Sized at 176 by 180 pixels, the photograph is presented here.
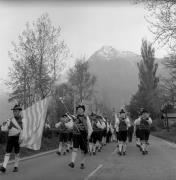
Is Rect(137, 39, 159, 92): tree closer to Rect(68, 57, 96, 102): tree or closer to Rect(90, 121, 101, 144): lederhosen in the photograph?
Rect(68, 57, 96, 102): tree

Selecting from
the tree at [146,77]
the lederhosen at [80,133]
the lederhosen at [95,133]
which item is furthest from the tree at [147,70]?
the lederhosen at [80,133]

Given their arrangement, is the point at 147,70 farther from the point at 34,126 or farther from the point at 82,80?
the point at 34,126

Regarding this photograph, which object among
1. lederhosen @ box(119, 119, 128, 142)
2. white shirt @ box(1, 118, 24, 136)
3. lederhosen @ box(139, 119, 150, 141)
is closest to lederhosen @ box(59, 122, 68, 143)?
lederhosen @ box(119, 119, 128, 142)

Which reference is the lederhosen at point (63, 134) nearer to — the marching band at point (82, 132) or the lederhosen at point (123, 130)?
the marching band at point (82, 132)

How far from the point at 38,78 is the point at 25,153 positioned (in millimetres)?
10791

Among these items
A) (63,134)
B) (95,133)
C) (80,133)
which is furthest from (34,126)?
(95,133)

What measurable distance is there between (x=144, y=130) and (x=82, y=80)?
36.7 metres

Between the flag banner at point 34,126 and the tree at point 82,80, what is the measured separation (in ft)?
133

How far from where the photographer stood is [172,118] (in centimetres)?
8156

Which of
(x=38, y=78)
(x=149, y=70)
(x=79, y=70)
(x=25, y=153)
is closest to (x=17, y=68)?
(x=38, y=78)

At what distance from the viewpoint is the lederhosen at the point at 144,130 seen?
19.6m

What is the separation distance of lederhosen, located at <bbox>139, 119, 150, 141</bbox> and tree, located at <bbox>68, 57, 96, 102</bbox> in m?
34.3

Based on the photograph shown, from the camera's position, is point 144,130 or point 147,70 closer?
point 144,130

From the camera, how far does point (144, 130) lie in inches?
784
